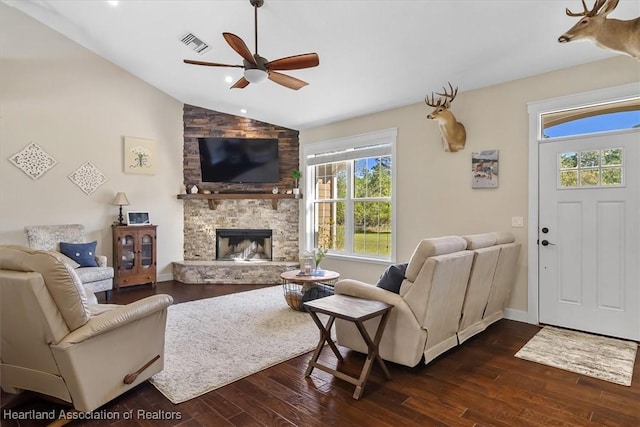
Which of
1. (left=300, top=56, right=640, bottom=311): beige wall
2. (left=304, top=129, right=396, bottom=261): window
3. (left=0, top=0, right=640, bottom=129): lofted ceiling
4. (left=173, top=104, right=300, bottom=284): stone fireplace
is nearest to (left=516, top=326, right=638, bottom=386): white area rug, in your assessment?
(left=300, top=56, right=640, bottom=311): beige wall

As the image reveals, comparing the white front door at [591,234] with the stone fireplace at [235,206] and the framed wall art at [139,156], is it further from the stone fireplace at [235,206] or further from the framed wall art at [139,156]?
the framed wall art at [139,156]

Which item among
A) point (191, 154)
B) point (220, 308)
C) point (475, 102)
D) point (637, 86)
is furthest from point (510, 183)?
point (191, 154)

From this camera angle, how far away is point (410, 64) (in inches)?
164

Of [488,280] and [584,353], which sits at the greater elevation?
A: [488,280]

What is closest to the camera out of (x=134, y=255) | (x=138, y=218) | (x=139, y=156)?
(x=134, y=255)

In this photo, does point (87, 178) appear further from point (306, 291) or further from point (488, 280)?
point (488, 280)

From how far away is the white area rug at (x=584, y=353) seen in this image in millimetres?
2824

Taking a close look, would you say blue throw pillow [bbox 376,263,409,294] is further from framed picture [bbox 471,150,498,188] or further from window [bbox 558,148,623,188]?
window [bbox 558,148,623,188]

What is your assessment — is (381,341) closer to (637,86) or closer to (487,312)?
(487,312)

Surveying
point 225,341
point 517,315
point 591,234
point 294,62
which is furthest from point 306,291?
point 591,234

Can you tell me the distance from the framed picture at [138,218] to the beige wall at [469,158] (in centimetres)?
376

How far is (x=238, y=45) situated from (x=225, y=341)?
107 inches

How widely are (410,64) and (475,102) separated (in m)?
1.03

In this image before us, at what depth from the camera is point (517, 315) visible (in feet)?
13.6
